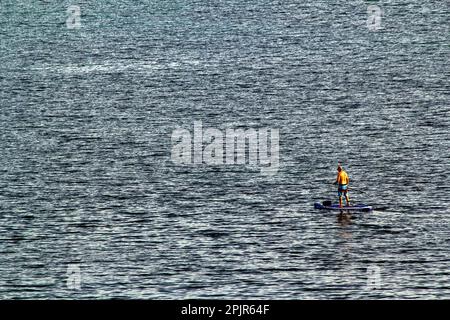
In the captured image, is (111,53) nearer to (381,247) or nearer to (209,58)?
(209,58)

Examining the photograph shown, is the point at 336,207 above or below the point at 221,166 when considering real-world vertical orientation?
below

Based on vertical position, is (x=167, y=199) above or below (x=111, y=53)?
below

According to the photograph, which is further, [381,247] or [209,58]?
[209,58]

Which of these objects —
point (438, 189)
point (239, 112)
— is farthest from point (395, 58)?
point (438, 189)

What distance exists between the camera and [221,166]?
89.2m

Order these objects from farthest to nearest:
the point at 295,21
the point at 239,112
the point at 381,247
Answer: the point at 295,21 < the point at 239,112 < the point at 381,247

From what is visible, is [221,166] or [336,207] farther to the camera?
[221,166]

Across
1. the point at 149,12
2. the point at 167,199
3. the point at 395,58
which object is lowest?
the point at 167,199

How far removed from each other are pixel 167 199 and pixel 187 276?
20.1 m

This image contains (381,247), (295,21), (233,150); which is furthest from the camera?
(295,21)

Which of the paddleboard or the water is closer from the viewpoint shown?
the water

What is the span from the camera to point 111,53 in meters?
142

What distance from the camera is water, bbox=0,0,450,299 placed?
59938 millimetres

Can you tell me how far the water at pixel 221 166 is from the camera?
197ft
